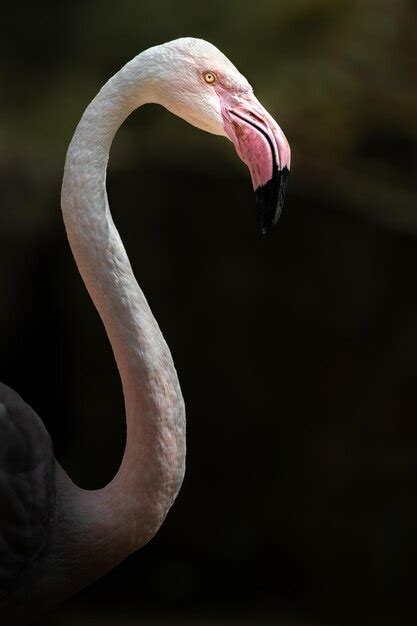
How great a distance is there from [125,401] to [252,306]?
117 cm

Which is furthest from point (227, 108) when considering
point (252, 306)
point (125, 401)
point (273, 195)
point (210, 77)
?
point (252, 306)

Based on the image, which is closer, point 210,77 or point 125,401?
point 210,77

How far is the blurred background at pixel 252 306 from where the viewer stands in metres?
3.11

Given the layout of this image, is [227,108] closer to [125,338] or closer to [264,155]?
[264,155]

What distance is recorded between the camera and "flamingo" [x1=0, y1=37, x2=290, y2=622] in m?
1.84

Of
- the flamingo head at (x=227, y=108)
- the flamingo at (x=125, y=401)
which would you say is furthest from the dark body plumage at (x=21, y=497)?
the flamingo head at (x=227, y=108)

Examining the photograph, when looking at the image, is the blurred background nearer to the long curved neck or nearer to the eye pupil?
the long curved neck

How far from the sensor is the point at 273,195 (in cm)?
176

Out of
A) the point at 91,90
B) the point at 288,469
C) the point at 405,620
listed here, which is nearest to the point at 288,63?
the point at 91,90

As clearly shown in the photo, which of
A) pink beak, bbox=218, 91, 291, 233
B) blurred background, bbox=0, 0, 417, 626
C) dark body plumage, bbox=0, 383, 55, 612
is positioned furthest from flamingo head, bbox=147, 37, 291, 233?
blurred background, bbox=0, 0, 417, 626

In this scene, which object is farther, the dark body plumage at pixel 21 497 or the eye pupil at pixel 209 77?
the dark body plumage at pixel 21 497

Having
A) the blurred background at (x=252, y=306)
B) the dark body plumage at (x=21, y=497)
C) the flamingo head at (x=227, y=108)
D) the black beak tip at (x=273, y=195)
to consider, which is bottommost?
the dark body plumage at (x=21, y=497)

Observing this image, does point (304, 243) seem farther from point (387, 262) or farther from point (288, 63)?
point (288, 63)

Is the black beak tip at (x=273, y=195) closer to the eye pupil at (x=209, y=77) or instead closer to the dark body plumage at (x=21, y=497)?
the eye pupil at (x=209, y=77)
